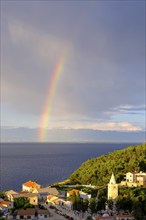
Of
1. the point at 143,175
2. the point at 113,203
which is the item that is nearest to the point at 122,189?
the point at 113,203

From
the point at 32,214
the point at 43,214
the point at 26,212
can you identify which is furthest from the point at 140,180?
the point at 26,212

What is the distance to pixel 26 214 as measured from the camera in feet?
113

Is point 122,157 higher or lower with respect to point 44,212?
higher

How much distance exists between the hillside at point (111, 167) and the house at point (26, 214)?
17108 mm

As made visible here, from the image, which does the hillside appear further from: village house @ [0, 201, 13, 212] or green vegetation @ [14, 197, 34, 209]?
village house @ [0, 201, 13, 212]

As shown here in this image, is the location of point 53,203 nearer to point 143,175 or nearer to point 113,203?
point 113,203

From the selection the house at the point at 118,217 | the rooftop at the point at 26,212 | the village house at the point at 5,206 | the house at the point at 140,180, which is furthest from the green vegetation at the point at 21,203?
the house at the point at 140,180

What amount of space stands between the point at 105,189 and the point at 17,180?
123ft

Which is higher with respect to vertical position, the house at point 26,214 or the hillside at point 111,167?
the hillside at point 111,167

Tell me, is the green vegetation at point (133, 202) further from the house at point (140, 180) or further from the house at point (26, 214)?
the house at point (26, 214)

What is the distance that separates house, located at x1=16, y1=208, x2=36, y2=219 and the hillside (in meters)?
17.1

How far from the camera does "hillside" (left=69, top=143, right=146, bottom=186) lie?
171 feet

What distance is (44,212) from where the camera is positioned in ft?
114

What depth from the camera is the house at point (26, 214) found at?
112 ft
